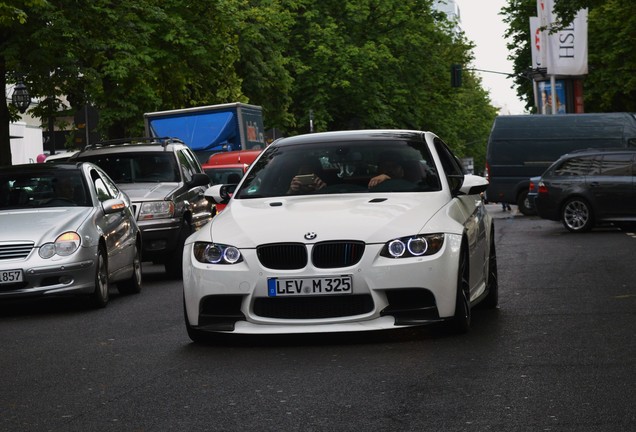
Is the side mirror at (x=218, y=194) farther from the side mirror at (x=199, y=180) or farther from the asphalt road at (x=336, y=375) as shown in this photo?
the side mirror at (x=199, y=180)

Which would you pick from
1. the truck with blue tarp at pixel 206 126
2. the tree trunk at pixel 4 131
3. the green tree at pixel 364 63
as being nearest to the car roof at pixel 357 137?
the tree trunk at pixel 4 131

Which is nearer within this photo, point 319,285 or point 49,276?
point 319,285

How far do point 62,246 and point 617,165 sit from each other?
17.1 meters

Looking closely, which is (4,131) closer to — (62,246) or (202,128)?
(62,246)

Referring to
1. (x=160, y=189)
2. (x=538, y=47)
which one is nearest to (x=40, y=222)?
(x=160, y=189)

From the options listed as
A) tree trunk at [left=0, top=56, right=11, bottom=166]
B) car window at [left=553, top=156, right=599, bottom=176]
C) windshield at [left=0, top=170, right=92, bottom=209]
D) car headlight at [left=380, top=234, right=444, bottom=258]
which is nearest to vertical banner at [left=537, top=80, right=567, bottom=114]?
car window at [left=553, top=156, right=599, bottom=176]

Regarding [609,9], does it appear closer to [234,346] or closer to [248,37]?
[248,37]

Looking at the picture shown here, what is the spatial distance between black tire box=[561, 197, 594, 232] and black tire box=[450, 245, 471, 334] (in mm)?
18992

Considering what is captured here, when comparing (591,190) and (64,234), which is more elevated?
(64,234)

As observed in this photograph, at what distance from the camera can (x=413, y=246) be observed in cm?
962

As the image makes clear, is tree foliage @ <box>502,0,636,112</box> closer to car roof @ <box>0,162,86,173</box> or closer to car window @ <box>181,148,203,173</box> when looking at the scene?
car window @ <box>181,148,203,173</box>

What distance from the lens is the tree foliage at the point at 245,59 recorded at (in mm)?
25359

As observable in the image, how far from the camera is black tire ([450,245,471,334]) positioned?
32.2ft

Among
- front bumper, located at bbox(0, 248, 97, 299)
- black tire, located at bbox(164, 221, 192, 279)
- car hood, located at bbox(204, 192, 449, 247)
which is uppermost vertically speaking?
car hood, located at bbox(204, 192, 449, 247)
